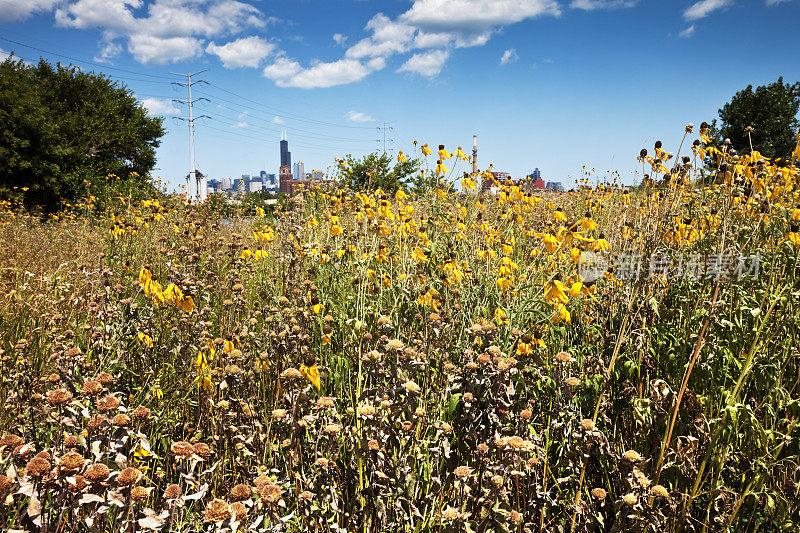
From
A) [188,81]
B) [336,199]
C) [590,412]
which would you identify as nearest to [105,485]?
[590,412]

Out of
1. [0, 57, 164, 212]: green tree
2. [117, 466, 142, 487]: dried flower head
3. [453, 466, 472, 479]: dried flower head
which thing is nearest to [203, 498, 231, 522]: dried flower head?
[117, 466, 142, 487]: dried flower head

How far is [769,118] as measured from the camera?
22141 mm

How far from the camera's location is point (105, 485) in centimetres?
101

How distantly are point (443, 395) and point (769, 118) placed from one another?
1090 inches

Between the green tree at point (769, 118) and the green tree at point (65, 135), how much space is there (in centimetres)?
2589

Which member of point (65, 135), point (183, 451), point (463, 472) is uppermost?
point (65, 135)

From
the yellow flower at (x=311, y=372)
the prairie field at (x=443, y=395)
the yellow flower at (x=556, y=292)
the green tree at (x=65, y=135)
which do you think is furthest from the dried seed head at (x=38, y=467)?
the green tree at (x=65, y=135)

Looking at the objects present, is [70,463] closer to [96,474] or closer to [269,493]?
[96,474]

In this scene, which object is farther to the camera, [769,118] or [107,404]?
[769,118]

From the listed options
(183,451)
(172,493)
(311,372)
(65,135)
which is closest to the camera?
(172,493)

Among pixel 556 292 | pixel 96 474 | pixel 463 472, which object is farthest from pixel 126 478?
pixel 556 292

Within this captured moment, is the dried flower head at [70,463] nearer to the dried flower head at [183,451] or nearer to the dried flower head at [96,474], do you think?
the dried flower head at [96,474]

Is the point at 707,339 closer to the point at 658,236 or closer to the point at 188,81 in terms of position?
the point at 658,236

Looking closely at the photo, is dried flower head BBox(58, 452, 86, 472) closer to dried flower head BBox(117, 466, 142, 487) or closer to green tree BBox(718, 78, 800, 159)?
dried flower head BBox(117, 466, 142, 487)
